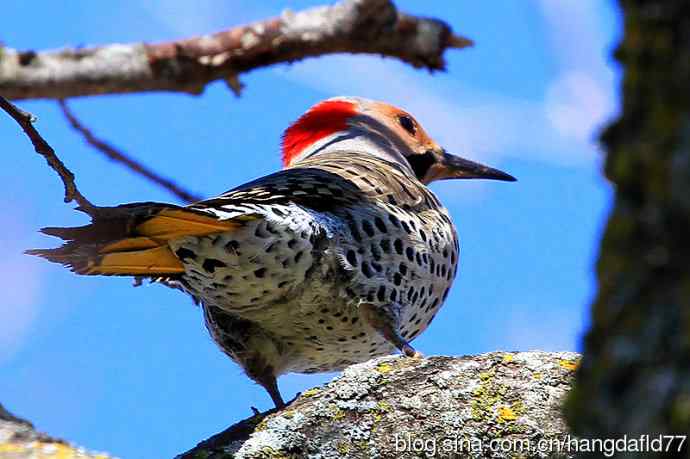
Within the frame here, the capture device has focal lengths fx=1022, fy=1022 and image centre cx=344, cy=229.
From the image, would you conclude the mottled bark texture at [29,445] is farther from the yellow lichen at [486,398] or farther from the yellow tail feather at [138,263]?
the yellow tail feather at [138,263]

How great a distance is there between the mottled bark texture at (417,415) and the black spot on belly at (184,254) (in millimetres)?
945

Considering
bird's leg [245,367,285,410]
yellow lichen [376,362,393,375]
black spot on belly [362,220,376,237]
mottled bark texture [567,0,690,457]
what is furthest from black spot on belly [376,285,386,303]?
mottled bark texture [567,0,690,457]

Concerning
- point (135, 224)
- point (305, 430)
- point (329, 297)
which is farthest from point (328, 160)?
point (305, 430)

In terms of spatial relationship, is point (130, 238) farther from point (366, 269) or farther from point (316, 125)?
point (316, 125)

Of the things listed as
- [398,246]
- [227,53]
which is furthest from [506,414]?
[227,53]

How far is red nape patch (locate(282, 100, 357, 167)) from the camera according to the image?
19.9 feet

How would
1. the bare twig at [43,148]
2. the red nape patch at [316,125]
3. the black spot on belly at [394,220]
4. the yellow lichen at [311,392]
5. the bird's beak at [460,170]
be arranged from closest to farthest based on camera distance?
the bare twig at [43,148], the yellow lichen at [311,392], the black spot on belly at [394,220], the red nape patch at [316,125], the bird's beak at [460,170]

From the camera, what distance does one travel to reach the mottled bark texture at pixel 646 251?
107cm

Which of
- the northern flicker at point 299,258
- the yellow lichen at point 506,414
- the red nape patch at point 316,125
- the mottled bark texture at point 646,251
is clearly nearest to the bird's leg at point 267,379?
the northern flicker at point 299,258

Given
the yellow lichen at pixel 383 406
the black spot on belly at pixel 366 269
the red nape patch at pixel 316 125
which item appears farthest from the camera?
the red nape patch at pixel 316 125

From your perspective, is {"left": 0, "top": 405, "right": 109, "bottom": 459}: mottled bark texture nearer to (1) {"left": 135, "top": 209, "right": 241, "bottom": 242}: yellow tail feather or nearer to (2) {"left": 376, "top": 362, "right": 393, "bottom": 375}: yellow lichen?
(2) {"left": 376, "top": 362, "right": 393, "bottom": 375}: yellow lichen

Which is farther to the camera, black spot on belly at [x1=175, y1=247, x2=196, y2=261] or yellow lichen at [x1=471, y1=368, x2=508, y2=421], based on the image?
black spot on belly at [x1=175, y1=247, x2=196, y2=261]

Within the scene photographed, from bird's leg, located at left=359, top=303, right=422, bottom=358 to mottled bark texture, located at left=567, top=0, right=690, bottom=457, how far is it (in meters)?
3.06

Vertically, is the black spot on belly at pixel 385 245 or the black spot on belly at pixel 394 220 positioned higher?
the black spot on belly at pixel 394 220
